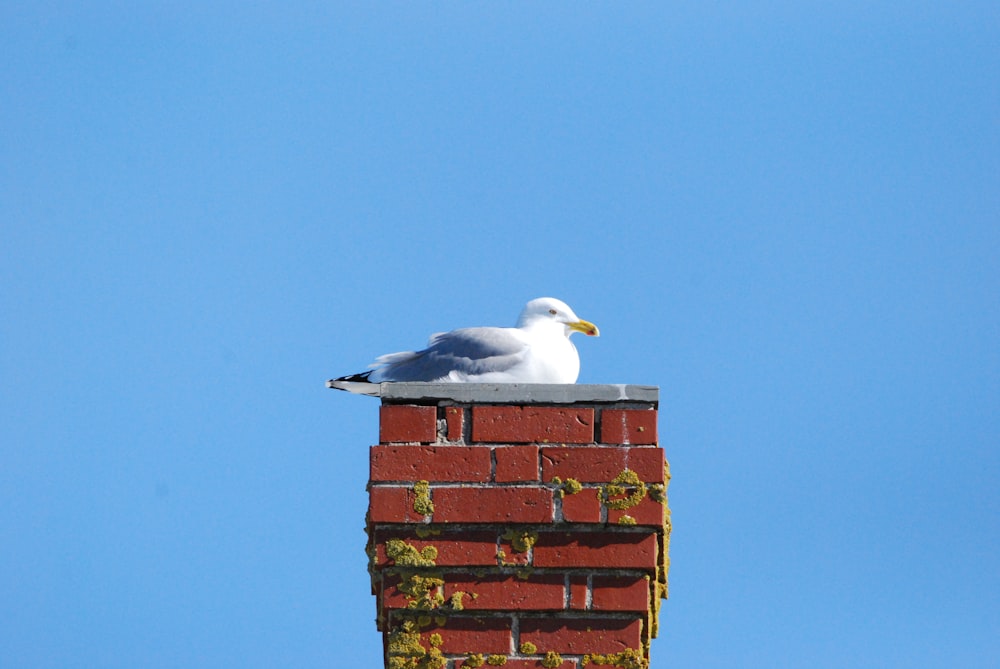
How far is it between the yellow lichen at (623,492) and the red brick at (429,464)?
353 mm

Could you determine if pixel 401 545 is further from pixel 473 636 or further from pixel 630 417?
pixel 630 417

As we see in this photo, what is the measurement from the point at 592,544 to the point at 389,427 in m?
0.69

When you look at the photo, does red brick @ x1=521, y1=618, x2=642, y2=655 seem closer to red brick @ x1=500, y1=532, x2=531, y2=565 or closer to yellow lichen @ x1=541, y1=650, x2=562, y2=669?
yellow lichen @ x1=541, y1=650, x2=562, y2=669

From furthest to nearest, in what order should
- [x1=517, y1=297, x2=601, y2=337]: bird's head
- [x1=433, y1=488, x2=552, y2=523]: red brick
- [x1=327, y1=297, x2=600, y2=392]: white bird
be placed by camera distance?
[x1=517, y1=297, x2=601, y2=337]: bird's head
[x1=327, y1=297, x2=600, y2=392]: white bird
[x1=433, y1=488, x2=552, y2=523]: red brick

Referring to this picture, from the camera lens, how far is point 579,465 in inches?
161

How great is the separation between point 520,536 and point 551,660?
0.37 meters

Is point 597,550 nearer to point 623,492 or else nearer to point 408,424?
point 623,492

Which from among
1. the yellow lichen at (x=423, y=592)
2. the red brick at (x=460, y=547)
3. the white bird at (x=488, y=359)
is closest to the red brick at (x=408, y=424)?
the red brick at (x=460, y=547)

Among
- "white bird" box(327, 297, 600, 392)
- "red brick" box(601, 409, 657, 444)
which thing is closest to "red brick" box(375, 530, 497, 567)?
"red brick" box(601, 409, 657, 444)

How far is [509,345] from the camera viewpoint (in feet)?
26.0

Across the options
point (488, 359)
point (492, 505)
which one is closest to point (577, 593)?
point (492, 505)

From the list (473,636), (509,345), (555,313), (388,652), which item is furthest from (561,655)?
(555,313)

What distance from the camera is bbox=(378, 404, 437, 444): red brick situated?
411 cm

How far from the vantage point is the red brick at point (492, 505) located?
4.05m
